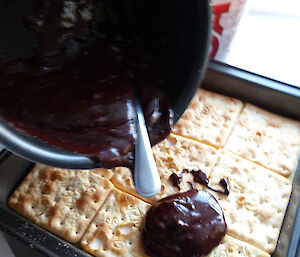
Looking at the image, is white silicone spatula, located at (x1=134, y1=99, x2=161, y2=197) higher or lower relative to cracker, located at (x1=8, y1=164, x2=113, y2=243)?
higher

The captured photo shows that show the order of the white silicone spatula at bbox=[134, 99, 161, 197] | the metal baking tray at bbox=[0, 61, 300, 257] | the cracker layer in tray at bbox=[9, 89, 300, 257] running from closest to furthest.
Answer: the white silicone spatula at bbox=[134, 99, 161, 197] → the metal baking tray at bbox=[0, 61, 300, 257] → the cracker layer in tray at bbox=[9, 89, 300, 257]

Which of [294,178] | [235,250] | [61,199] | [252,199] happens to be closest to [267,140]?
[294,178]

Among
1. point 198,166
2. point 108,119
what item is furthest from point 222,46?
point 108,119

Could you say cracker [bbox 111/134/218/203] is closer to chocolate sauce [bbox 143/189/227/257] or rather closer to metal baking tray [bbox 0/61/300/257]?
chocolate sauce [bbox 143/189/227/257]

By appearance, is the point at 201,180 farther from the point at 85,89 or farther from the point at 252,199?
Result: the point at 85,89

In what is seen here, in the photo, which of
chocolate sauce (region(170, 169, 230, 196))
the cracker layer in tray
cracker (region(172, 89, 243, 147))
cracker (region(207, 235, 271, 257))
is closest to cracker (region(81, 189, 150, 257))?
the cracker layer in tray

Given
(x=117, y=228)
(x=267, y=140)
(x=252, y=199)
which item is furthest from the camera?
(x=267, y=140)

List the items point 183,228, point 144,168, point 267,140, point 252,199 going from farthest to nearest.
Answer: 1. point 267,140
2. point 252,199
3. point 183,228
4. point 144,168
